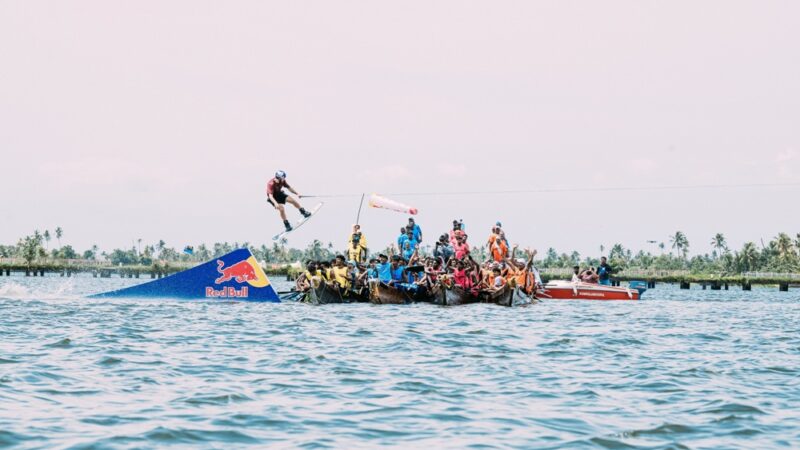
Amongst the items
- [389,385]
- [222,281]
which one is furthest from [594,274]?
[389,385]

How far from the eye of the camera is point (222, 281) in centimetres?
3059

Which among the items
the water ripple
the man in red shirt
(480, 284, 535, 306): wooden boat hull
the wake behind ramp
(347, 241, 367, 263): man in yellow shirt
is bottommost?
the water ripple

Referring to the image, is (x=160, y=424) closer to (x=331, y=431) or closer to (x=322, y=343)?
(x=331, y=431)

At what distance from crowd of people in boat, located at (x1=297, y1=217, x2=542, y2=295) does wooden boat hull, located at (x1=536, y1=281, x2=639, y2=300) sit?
3.97 metres

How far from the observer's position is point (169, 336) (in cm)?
1864

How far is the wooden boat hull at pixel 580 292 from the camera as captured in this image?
126ft

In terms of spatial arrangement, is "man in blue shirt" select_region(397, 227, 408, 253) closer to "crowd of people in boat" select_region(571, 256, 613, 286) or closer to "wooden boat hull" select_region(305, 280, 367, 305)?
"wooden boat hull" select_region(305, 280, 367, 305)

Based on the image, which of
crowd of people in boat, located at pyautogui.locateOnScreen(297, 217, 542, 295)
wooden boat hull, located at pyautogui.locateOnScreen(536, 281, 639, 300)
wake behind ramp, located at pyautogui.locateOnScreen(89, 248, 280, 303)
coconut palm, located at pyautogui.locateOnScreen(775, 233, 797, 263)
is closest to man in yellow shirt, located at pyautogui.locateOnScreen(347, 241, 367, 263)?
crowd of people in boat, located at pyautogui.locateOnScreen(297, 217, 542, 295)

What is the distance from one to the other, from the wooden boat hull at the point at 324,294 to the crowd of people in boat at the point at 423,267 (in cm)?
20

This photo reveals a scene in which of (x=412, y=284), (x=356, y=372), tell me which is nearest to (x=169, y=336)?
(x=356, y=372)

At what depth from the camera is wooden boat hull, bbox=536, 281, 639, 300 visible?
38312mm

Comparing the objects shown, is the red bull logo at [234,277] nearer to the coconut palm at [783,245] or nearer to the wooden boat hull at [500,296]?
the wooden boat hull at [500,296]

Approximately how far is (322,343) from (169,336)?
10.1ft

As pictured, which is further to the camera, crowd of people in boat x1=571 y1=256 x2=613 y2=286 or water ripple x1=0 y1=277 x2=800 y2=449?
crowd of people in boat x1=571 y1=256 x2=613 y2=286
